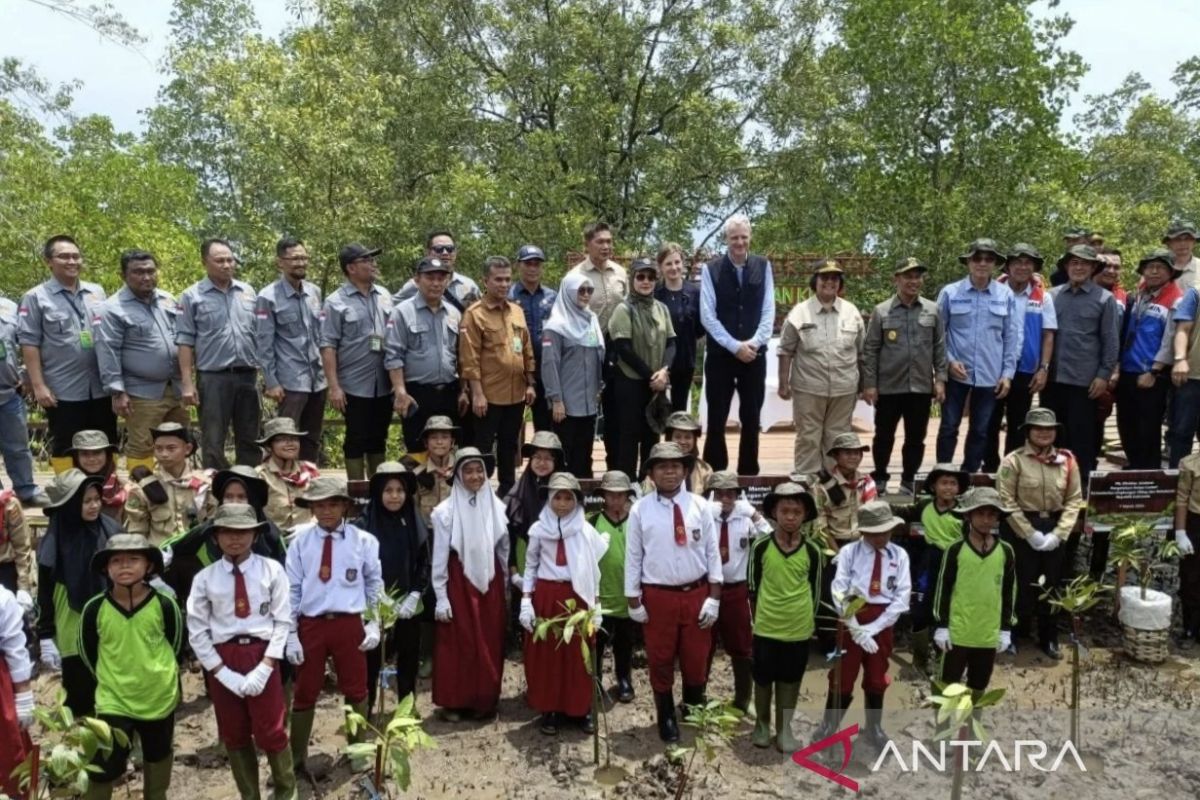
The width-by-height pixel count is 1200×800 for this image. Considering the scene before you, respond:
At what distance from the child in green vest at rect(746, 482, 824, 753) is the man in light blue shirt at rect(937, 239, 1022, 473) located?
292 cm

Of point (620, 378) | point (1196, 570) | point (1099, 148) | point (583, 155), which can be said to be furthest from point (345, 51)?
point (1099, 148)

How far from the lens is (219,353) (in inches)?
298

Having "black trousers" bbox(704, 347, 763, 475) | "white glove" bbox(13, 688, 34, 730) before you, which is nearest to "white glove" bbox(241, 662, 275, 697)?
"white glove" bbox(13, 688, 34, 730)

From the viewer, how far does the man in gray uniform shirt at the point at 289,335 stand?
7711 mm

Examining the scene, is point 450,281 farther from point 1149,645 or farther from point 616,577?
point 1149,645

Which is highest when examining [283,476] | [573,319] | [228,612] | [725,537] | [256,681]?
[573,319]

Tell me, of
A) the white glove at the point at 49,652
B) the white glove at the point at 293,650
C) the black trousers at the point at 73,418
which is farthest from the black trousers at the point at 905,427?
the black trousers at the point at 73,418

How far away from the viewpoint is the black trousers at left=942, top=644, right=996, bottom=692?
613 cm

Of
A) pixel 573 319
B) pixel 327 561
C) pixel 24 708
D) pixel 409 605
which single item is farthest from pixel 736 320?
pixel 24 708

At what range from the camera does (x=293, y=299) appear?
25.6 ft

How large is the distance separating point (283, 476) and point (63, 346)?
2563 millimetres

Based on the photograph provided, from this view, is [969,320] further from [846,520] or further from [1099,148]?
[1099,148]

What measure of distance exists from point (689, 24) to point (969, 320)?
1519 cm

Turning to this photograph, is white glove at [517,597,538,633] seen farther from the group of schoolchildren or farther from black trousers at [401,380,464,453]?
black trousers at [401,380,464,453]
